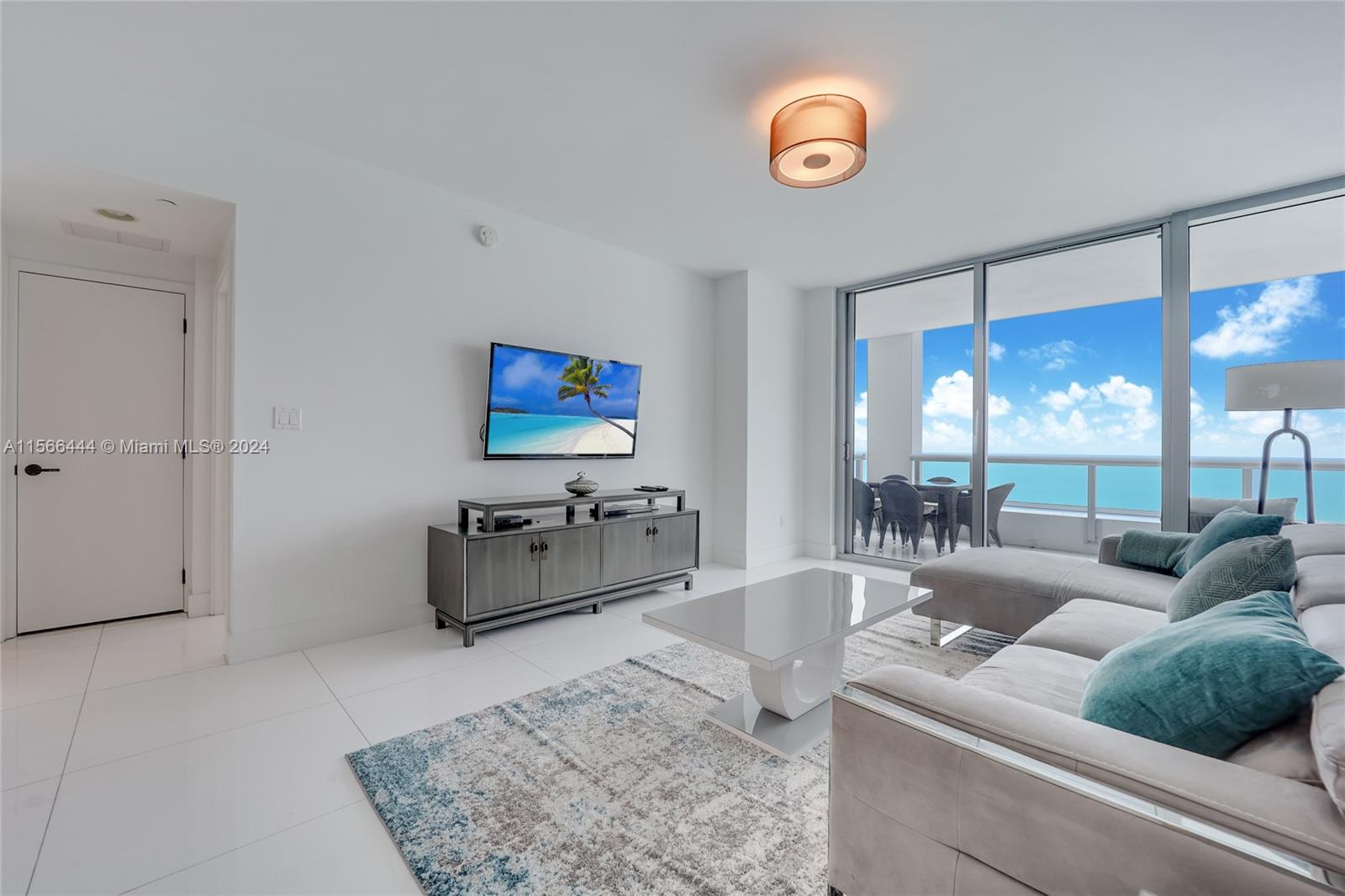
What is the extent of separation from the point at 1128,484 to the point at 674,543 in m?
3.32

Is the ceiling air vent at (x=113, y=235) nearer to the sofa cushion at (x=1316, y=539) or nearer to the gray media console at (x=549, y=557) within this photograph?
the gray media console at (x=549, y=557)

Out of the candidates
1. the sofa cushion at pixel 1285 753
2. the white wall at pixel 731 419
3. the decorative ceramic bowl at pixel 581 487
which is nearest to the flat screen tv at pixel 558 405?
the decorative ceramic bowl at pixel 581 487

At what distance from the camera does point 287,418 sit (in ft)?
9.57

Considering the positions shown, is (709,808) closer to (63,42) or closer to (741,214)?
(741,214)

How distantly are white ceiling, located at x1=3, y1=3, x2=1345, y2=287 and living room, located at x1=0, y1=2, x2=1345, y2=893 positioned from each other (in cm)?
2

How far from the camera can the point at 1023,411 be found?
451cm

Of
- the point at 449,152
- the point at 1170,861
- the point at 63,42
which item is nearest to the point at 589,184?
the point at 449,152

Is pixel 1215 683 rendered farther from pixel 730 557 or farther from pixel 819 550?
pixel 819 550

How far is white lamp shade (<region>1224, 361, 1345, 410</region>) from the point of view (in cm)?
300

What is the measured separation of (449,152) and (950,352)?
406 centimetres

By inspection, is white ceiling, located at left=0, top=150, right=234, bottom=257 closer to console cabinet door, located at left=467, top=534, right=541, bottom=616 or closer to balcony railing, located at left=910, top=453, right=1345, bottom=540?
console cabinet door, located at left=467, top=534, right=541, bottom=616

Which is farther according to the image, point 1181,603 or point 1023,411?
point 1023,411

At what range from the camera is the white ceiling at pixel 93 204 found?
2.46m

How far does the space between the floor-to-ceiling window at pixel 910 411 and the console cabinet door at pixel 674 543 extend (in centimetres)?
191
